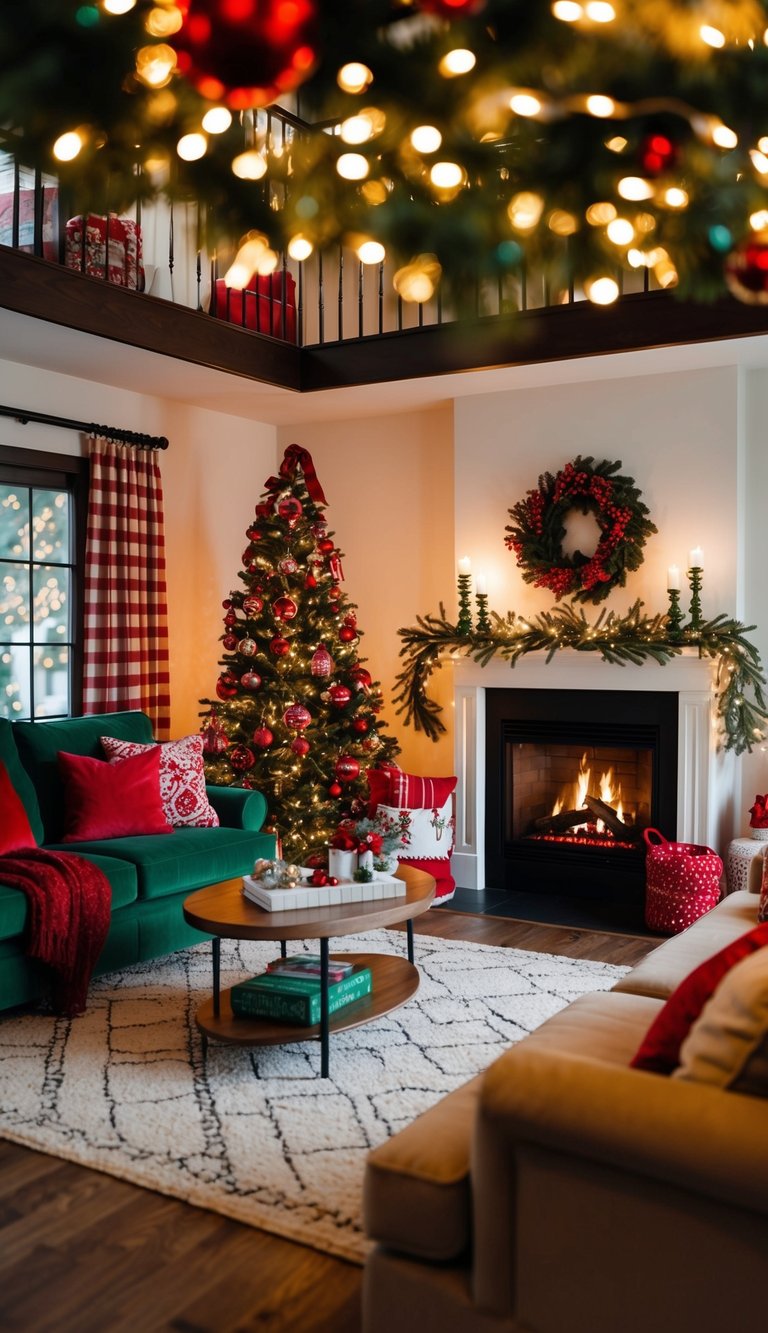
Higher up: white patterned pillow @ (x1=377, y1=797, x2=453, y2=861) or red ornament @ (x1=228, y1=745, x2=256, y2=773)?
red ornament @ (x1=228, y1=745, x2=256, y2=773)

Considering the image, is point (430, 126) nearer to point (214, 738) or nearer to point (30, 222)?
point (214, 738)

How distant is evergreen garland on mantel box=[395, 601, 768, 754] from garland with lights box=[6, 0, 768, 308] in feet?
13.8

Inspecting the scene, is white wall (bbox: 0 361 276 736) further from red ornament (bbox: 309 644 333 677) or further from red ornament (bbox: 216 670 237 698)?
red ornament (bbox: 309 644 333 677)

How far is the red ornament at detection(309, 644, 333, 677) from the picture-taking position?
226 inches

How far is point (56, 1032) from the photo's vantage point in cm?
371

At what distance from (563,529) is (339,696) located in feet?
4.84

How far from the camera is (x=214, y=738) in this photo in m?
5.68

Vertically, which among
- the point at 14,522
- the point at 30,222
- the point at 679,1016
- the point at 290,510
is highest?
the point at 30,222

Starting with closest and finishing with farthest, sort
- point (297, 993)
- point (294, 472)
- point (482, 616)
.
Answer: point (297, 993) < point (482, 616) < point (294, 472)

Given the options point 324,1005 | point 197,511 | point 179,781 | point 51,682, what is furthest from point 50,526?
point 324,1005

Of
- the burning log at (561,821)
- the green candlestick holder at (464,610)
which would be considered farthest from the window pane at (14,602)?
the burning log at (561,821)

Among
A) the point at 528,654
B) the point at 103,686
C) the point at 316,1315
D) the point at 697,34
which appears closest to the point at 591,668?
the point at 528,654

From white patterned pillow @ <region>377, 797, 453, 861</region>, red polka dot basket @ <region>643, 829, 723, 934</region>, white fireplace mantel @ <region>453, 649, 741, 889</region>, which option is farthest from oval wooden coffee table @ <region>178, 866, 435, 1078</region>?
white fireplace mantel @ <region>453, 649, 741, 889</region>

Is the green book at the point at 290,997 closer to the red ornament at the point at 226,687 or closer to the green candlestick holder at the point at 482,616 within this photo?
the red ornament at the point at 226,687
